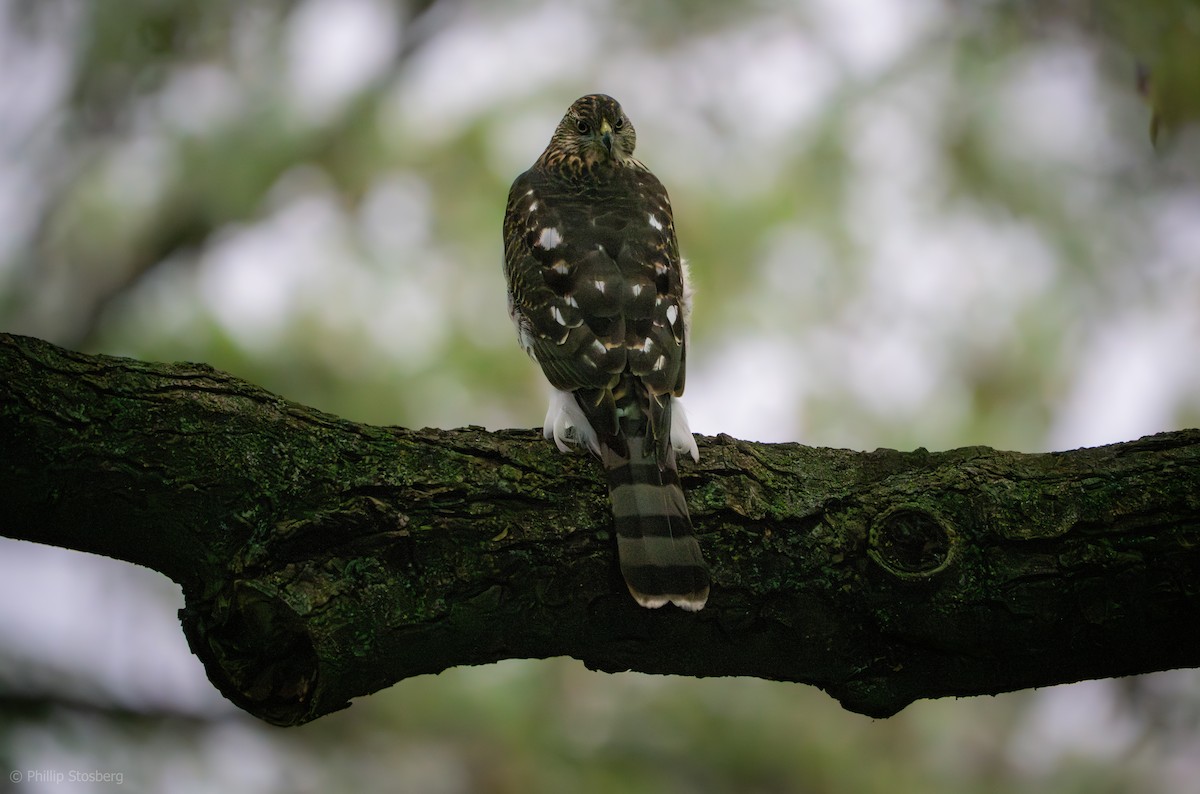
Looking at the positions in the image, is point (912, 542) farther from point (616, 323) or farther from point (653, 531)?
point (616, 323)

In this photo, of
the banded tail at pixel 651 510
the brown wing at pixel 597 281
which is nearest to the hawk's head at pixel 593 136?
the brown wing at pixel 597 281

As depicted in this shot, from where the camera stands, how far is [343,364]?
5379 millimetres

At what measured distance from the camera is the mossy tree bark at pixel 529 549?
244 cm

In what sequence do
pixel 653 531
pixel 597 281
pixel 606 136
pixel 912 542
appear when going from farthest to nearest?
1. pixel 606 136
2. pixel 597 281
3. pixel 912 542
4. pixel 653 531

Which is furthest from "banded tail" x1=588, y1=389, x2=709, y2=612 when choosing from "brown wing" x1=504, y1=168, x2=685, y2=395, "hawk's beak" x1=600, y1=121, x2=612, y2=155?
"hawk's beak" x1=600, y1=121, x2=612, y2=155

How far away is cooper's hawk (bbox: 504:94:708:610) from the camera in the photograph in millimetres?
2635

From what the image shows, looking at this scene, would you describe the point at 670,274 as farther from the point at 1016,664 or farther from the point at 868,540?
the point at 1016,664

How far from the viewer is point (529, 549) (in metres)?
2.61

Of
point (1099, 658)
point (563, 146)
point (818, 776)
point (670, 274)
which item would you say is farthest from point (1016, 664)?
point (818, 776)

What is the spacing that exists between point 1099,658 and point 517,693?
3.32 metres

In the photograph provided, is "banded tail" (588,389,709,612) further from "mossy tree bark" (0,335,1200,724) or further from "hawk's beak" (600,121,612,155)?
"hawk's beak" (600,121,612,155)

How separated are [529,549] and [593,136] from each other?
227 cm

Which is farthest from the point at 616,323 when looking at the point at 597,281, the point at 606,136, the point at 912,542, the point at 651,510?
the point at 606,136

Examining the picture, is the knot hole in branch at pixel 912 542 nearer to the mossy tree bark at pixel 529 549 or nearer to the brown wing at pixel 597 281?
the mossy tree bark at pixel 529 549
